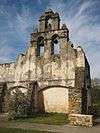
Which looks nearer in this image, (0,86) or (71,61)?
(71,61)

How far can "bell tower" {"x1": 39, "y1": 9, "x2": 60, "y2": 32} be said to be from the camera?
20.9 m

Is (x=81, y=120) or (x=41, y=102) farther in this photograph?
(x=41, y=102)

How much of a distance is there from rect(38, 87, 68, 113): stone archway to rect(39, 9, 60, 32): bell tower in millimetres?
5682

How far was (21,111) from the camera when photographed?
1600cm

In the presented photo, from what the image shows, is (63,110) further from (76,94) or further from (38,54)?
(38,54)

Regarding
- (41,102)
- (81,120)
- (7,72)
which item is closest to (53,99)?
(41,102)

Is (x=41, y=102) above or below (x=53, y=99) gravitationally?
below

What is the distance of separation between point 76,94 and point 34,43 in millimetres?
7471

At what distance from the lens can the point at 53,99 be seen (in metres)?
18.8

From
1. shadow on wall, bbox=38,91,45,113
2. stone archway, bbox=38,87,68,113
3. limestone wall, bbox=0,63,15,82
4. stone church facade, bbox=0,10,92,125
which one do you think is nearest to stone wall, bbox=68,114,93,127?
stone church facade, bbox=0,10,92,125

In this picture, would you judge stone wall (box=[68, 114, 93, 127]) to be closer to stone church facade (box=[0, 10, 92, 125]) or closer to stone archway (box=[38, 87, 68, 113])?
stone church facade (box=[0, 10, 92, 125])

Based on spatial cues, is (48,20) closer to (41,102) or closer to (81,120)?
(41,102)

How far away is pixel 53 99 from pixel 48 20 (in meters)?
7.66

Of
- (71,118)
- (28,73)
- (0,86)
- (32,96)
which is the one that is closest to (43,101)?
(32,96)
